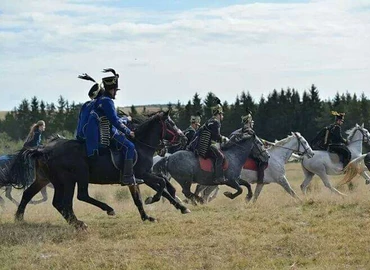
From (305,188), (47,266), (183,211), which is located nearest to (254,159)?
(305,188)

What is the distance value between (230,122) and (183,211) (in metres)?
51.3

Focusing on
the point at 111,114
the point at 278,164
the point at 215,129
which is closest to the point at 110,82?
the point at 111,114

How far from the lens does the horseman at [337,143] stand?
2177 centimetres

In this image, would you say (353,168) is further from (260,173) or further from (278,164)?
(260,173)

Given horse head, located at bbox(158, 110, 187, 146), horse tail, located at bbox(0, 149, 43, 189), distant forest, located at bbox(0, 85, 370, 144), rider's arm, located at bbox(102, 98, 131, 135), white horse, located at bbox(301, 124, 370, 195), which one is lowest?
distant forest, located at bbox(0, 85, 370, 144)

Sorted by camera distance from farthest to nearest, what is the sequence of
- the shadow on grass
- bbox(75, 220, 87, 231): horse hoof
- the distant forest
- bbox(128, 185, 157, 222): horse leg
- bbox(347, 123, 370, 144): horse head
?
the distant forest, bbox(347, 123, 370, 144): horse head, bbox(128, 185, 157, 222): horse leg, bbox(75, 220, 87, 231): horse hoof, the shadow on grass

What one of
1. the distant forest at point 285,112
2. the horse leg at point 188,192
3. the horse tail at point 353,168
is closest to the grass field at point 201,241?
the horse leg at point 188,192

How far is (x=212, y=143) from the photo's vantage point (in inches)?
715

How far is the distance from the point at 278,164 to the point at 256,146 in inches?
52.5

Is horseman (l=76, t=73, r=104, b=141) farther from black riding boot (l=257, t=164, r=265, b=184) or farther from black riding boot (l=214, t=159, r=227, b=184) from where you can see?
black riding boot (l=257, t=164, r=265, b=184)

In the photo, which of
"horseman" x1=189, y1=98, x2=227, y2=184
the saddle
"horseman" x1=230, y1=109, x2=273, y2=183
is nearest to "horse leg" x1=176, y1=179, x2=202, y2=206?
the saddle

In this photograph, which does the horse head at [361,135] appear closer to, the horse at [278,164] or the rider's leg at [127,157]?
the horse at [278,164]

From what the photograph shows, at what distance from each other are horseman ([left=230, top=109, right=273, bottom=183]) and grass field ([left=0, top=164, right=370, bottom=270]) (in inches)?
173

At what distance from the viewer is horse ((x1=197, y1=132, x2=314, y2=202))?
19.6 m
